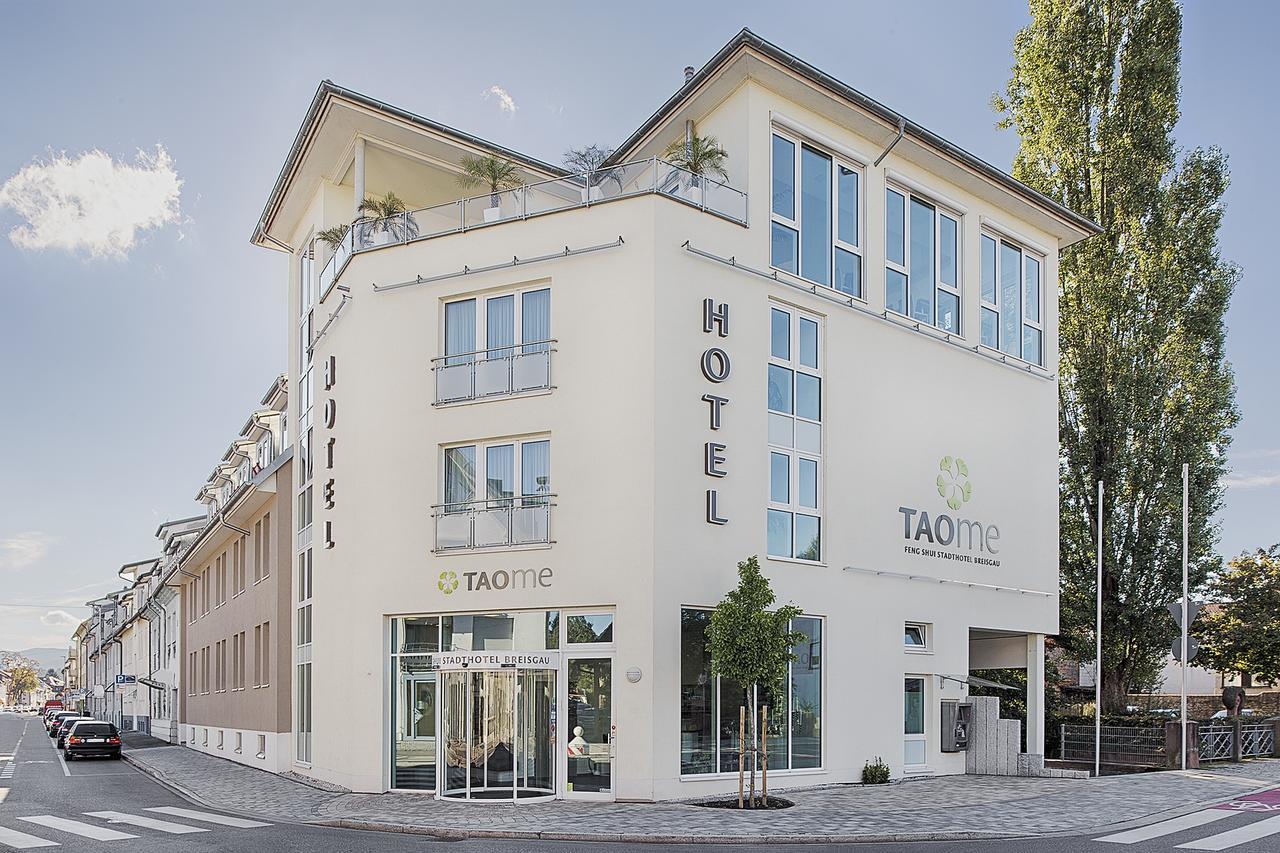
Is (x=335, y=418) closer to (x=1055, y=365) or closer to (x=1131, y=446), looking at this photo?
(x=1055, y=365)

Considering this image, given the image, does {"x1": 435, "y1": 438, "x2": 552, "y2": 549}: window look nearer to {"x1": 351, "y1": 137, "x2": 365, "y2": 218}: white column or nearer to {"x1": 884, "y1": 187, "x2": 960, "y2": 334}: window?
{"x1": 351, "y1": 137, "x2": 365, "y2": 218}: white column

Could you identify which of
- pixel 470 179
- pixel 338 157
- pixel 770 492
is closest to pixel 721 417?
pixel 770 492

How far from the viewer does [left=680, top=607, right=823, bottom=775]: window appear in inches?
715

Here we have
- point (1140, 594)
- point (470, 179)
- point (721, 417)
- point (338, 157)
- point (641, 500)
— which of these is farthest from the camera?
point (1140, 594)

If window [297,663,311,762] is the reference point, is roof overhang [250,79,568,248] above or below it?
above

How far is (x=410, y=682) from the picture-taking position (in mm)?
19562

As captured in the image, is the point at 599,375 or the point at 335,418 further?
the point at 335,418

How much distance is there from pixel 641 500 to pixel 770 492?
3025mm

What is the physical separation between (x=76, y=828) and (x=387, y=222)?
11093 millimetres

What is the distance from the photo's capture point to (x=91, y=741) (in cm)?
3481

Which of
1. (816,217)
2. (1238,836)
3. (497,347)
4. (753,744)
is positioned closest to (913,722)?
(753,744)

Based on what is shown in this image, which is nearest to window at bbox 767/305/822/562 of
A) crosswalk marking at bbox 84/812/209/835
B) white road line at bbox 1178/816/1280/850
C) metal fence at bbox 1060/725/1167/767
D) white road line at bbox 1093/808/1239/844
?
white road line at bbox 1093/808/1239/844

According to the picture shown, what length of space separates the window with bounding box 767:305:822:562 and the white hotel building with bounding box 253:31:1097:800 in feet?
0.22

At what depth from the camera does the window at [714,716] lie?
18156 millimetres
